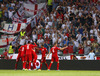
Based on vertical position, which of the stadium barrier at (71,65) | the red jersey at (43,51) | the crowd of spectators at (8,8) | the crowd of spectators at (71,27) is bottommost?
the stadium barrier at (71,65)

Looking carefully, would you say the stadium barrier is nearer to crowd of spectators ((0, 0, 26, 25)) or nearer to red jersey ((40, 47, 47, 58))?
red jersey ((40, 47, 47, 58))

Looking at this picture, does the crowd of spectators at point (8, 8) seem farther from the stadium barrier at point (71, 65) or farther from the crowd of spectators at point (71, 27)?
the stadium barrier at point (71, 65)

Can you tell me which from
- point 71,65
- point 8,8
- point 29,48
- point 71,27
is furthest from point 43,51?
point 8,8

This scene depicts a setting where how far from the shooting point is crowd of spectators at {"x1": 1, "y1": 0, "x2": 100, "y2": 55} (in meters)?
24.7

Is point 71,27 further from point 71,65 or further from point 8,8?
point 8,8

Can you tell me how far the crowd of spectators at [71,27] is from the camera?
2470 cm

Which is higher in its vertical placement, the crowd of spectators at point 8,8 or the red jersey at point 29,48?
the crowd of spectators at point 8,8

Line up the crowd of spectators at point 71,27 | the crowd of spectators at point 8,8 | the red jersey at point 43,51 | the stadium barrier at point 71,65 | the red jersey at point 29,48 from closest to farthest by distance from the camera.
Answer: the red jersey at point 29,48 → the red jersey at point 43,51 → the stadium barrier at point 71,65 → the crowd of spectators at point 71,27 → the crowd of spectators at point 8,8

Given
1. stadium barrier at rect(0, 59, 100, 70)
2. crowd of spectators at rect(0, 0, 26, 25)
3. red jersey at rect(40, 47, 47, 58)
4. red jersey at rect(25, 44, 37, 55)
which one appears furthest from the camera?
crowd of spectators at rect(0, 0, 26, 25)

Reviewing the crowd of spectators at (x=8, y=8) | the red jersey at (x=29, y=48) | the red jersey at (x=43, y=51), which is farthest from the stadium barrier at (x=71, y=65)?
the crowd of spectators at (x=8, y=8)

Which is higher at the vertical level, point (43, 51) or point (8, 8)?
point (8, 8)

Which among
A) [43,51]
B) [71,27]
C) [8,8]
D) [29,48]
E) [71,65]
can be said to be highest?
[8,8]

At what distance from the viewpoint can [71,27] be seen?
26.0 meters

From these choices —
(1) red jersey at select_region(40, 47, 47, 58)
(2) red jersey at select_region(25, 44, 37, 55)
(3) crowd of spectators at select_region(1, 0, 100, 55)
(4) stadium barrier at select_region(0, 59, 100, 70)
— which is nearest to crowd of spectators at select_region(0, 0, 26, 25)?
(3) crowd of spectators at select_region(1, 0, 100, 55)
